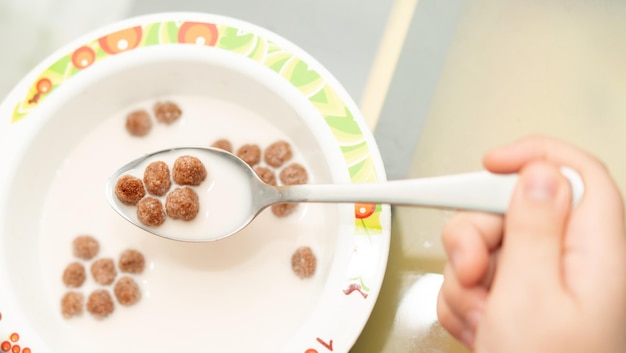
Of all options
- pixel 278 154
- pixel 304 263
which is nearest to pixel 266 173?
pixel 278 154

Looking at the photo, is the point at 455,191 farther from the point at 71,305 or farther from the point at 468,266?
the point at 71,305

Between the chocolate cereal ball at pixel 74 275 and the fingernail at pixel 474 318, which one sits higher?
the fingernail at pixel 474 318

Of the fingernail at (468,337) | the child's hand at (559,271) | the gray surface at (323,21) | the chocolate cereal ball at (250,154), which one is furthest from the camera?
the gray surface at (323,21)

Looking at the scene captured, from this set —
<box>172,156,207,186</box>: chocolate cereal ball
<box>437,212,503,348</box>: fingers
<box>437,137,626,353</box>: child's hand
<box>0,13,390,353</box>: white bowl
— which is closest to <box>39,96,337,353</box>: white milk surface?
<box>0,13,390,353</box>: white bowl

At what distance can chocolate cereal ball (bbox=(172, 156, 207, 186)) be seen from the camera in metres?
0.66

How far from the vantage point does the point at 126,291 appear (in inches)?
28.1

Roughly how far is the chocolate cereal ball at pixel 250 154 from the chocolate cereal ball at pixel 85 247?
0.23 metres

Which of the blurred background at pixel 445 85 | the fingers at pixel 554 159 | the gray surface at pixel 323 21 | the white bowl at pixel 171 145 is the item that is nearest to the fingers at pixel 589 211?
the fingers at pixel 554 159

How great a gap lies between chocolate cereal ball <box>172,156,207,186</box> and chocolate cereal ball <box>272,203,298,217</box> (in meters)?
0.12

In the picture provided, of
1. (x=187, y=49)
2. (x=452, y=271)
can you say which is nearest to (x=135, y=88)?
(x=187, y=49)

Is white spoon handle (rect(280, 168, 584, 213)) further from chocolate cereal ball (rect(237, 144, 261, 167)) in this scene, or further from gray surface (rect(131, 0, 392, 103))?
gray surface (rect(131, 0, 392, 103))

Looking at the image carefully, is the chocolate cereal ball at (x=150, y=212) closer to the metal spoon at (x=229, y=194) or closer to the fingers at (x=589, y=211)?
the metal spoon at (x=229, y=194)

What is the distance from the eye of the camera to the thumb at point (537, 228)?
389 millimetres

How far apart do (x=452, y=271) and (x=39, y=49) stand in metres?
0.78
